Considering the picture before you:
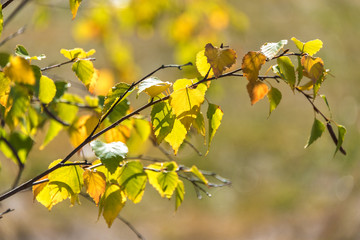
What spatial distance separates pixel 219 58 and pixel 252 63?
0.05 meters

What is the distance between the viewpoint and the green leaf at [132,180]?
2.27 feet

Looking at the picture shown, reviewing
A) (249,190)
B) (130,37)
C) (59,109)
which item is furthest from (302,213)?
(130,37)

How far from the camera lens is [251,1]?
6.67 meters

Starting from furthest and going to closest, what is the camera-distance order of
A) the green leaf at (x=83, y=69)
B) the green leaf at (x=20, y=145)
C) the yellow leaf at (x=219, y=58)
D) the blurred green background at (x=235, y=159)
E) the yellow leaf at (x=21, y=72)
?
1. the blurred green background at (x=235, y=159)
2. the green leaf at (x=20, y=145)
3. the green leaf at (x=83, y=69)
4. the yellow leaf at (x=219, y=58)
5. the yellow leaf at (x=21, y=72)

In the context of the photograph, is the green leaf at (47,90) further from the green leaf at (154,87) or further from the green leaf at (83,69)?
the green leaf at (154,87)

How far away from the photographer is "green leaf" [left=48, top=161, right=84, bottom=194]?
65 centimetres

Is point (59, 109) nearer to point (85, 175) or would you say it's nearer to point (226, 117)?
point (85, 175)

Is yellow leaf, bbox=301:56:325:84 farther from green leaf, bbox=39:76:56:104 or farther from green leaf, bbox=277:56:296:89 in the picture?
green leaf, bbox=39:76:56:104

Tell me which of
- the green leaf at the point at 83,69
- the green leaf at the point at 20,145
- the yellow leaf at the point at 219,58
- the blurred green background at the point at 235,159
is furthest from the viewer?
the blurred green background at the point at 235,159

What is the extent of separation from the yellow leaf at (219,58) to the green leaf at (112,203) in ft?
0.80

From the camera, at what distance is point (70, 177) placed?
0.66 metres

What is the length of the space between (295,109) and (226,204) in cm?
179

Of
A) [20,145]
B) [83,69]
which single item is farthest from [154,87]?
[20,145]

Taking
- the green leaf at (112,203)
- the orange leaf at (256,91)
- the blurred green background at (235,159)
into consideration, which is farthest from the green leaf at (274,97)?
the blurred green background at (235,159)
